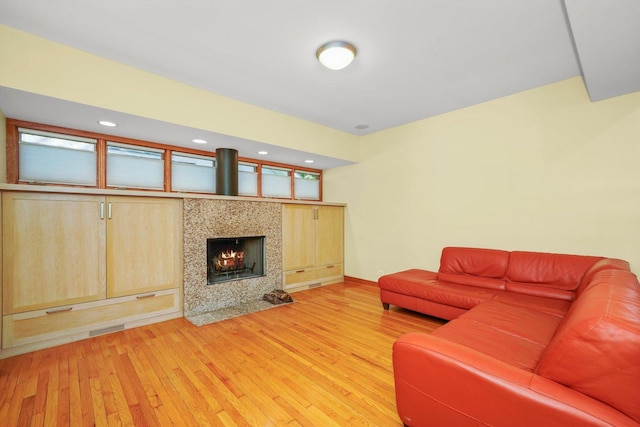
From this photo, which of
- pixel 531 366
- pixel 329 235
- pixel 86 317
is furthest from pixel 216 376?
pixel 329 235

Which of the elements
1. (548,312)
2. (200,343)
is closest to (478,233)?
(548,312)

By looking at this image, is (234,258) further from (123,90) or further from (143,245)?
(123,90)

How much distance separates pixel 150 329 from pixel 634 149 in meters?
5.28

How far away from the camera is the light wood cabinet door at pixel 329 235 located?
191 inches

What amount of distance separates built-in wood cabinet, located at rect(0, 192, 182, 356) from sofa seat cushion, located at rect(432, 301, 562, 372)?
300 centimetres

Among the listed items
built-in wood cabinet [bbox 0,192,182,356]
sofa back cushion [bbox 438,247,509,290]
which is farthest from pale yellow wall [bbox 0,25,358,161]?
sofa back cushion [bbox 438,247,509,290]

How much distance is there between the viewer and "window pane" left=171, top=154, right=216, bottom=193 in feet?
12.6

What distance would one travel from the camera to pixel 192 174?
3.99 metres

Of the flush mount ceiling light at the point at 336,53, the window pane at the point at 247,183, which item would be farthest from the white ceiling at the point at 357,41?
the window pane at the point at 247,183

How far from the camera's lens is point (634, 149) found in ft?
8.61

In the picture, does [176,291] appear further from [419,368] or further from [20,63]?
[419,368]

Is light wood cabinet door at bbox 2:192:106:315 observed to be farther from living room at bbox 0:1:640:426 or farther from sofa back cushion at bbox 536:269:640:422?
sofa back cushion at bbox 536:269:640:422

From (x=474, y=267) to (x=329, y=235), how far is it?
96.6 inches

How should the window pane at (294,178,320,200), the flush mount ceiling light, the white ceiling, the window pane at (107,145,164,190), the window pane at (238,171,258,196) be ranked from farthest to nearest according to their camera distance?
the window pane at (294,178,320,200) → the window pane at (238,171,258,196) → the window pane at (107,145,164,190) → the flush mount ceiling light → the white ceiling
